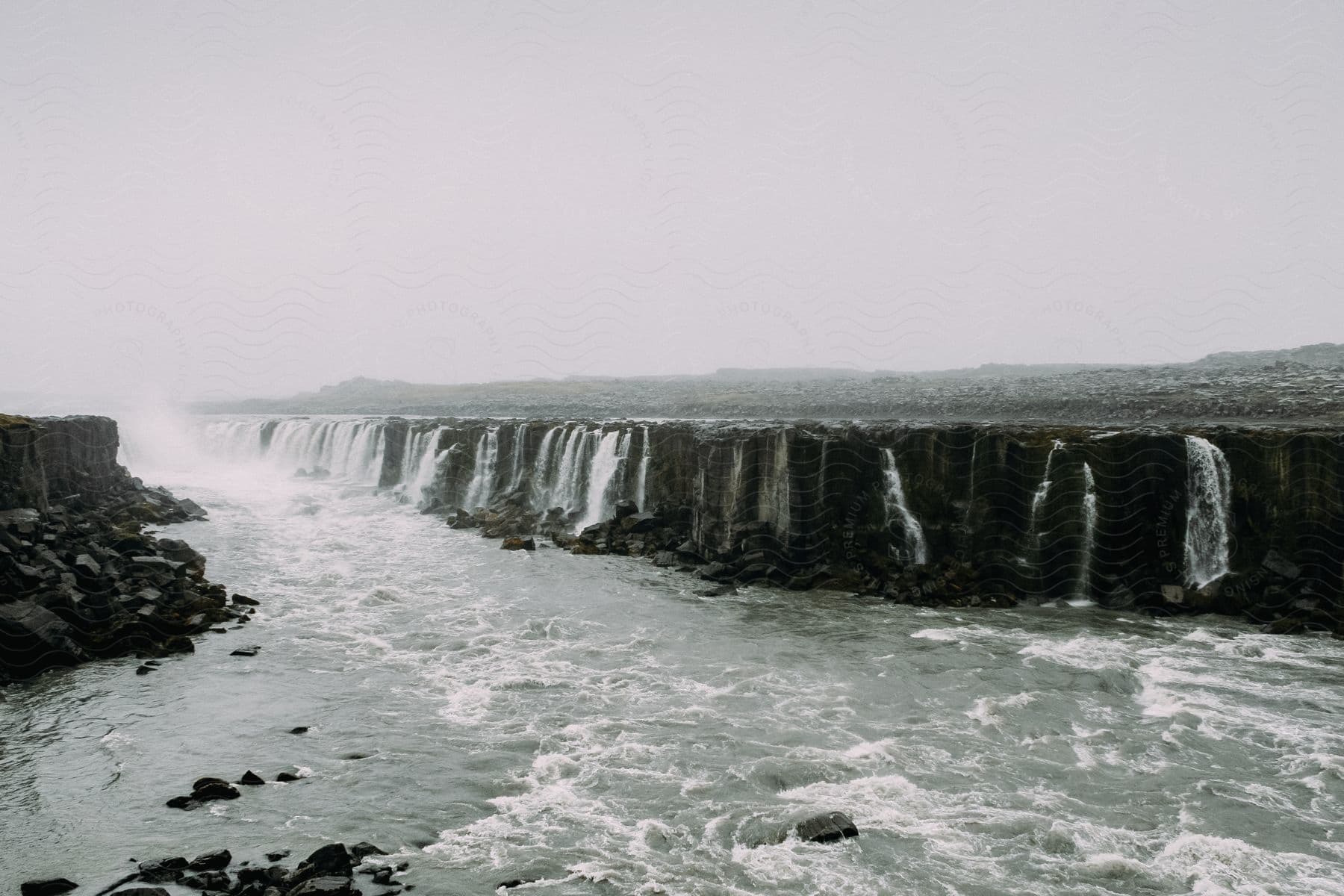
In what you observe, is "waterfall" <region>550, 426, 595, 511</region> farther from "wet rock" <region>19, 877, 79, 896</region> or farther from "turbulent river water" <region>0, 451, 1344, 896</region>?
"wet rock" <region>19, 877, 79, 896</region>

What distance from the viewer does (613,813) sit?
10633 millimetres

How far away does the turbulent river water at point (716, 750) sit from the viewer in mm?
9461

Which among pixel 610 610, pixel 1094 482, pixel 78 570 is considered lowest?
pixel 610 610

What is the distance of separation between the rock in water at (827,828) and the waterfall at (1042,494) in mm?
14413

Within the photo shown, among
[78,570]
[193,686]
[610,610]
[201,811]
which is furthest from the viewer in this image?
[610,610]

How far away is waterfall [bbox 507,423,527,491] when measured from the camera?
37375mm

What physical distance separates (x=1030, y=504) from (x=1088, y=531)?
5.20 ft

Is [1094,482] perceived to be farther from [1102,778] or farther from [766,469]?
[1102,778]

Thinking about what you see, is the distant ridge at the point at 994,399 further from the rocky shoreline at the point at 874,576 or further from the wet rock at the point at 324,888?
the wet rock at the point at 324,888

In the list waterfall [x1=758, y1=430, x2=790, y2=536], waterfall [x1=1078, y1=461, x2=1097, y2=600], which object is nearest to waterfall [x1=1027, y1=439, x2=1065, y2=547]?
waterfall [x1=1078, y1=461, x2=1097, y2=600]

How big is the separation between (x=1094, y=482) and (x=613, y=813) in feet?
55.5

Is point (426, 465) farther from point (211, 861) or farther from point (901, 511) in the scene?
point (211, 861)

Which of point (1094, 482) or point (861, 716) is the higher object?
point (1094, 482)

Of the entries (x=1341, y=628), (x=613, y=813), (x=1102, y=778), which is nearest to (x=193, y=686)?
(x=613, y=813)
